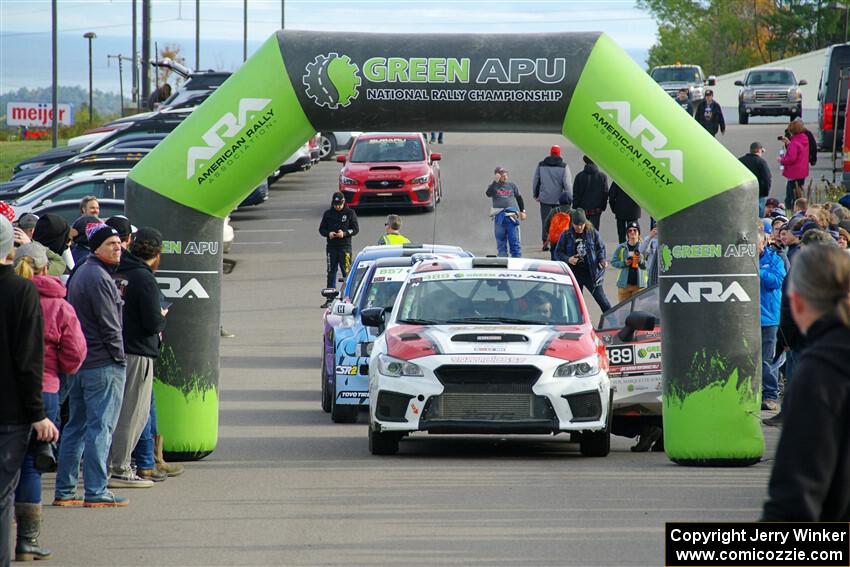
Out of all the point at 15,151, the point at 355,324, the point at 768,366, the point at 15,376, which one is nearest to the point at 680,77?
the point at 15,151

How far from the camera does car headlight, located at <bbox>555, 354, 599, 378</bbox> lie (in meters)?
12.3

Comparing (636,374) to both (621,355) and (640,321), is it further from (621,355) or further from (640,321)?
(640,321)

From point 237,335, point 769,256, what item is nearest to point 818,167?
point 237,335

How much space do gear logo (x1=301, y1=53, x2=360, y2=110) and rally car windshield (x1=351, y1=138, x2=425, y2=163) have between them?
21.7m

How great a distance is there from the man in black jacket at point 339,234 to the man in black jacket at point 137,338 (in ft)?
46.9

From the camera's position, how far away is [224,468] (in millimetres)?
12188

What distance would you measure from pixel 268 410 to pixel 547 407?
15.3 feet

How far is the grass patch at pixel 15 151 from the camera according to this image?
52.0 m

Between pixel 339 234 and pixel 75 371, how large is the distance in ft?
53.8

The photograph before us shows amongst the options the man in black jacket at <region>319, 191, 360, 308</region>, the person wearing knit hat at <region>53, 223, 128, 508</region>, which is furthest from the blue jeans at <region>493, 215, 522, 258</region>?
the person wearing knit hat at <region>53, 223, 128, 508</region>

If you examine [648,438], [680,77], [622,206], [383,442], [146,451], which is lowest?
[648,438]

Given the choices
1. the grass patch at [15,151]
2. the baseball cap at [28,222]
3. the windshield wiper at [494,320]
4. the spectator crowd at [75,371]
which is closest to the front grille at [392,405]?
the windshield wiper at [494,320]

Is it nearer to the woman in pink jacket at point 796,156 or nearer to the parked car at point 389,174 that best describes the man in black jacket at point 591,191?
the woman in pink jacket at point 796,156

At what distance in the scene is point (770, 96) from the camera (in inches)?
2125
